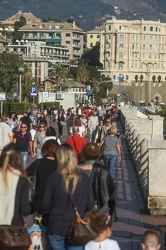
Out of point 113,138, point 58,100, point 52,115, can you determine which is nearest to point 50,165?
point 113,138

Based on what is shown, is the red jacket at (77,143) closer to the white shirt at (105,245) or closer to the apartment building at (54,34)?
the white shirt at (105,245)

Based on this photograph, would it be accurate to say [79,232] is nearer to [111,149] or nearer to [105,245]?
[105,245]

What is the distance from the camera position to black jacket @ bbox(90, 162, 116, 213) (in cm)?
894

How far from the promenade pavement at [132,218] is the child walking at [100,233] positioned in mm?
2641

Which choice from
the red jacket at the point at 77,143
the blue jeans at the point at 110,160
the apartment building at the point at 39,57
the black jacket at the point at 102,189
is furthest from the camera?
the apartment building at the point at 39,57

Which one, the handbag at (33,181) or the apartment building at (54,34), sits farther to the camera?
the apartment building at (54,34)

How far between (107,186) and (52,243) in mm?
1295

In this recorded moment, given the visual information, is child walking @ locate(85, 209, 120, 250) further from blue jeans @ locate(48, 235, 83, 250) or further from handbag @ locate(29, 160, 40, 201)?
handbag @ locate(29, 160, 40, 201)

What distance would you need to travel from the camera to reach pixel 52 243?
25.8 ft

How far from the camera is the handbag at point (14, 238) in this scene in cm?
752

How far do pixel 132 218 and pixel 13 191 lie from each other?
530cm

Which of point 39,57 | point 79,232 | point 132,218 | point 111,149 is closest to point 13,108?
point 111,149

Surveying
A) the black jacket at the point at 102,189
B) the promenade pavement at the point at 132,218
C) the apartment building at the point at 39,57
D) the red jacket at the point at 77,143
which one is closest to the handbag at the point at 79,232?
the black jacket at the point at 102,189

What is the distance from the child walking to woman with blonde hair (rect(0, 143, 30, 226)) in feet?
2.75
